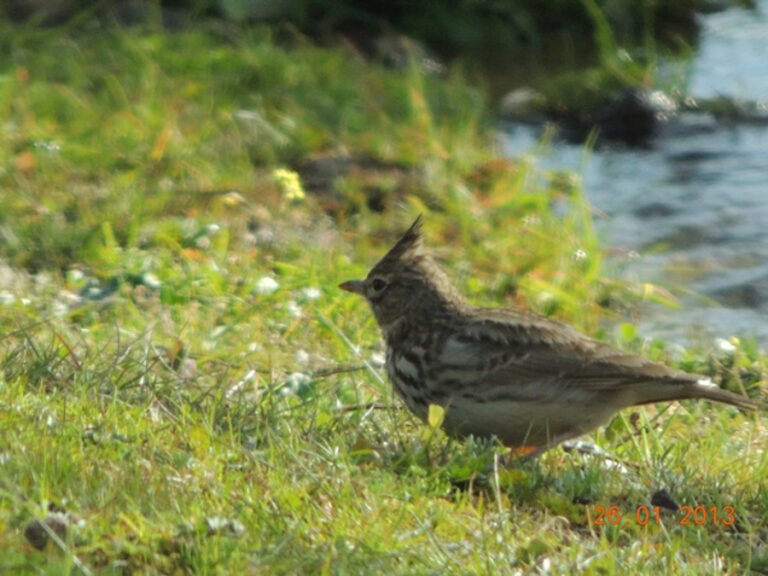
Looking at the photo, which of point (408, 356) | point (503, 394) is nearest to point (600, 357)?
point (503, 394)

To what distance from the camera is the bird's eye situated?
5574mm

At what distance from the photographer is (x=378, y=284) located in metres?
5.60

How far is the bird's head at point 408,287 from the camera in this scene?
537 cm

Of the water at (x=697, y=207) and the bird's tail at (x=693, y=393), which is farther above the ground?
the bird's tail at (x=693, y=393)

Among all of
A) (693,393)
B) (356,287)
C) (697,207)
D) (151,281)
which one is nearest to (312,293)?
(151,281)

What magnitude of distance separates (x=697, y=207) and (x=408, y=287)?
4968 mm

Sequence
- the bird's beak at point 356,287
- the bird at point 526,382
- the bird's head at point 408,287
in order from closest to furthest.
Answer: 1. the bird at point 526,382
2. the bird's head at point 408,287
3. the bird's beak at point 356,287

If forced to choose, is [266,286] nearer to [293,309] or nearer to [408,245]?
[293,309]

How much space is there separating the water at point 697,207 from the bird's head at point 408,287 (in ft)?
8.35

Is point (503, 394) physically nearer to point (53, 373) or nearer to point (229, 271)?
point (53, 373)

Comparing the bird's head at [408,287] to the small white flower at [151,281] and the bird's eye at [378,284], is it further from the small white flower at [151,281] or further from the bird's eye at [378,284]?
the small white flower at [151,281]

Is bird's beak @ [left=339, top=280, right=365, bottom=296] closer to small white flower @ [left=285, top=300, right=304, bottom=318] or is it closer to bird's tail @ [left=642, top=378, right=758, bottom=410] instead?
small white flower @ [left=285, top=300, right=304, bottom=318]

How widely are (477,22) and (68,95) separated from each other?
498 centimetres

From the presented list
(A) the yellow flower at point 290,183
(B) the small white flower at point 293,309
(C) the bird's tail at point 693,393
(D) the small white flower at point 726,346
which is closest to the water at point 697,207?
(D) the small white flower at point 726,346
